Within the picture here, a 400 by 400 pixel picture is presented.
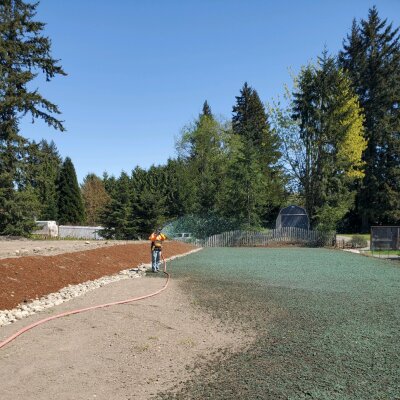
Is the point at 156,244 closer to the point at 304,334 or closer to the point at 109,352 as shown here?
the point at 304,334

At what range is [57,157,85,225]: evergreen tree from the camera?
48938mm

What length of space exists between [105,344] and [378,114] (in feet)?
A: 146

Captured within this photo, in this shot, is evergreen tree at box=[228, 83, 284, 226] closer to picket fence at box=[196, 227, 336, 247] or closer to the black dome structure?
the black dome structure

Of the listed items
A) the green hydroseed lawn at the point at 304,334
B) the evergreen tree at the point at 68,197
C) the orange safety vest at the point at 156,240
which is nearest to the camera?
the green hydroseed lawn at the point at 304,334

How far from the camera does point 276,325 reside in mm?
7793

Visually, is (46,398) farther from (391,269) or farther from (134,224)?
(134,224)

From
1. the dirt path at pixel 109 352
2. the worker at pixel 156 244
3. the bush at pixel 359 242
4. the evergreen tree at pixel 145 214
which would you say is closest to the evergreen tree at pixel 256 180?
the evergreen tree at pixel 145 214

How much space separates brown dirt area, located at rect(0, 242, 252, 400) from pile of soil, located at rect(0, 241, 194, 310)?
0.13 ft

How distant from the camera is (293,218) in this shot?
3541cm

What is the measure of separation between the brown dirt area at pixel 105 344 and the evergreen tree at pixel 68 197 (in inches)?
1534

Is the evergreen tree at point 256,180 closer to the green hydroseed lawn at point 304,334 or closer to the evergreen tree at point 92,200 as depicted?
the evergreen tree at point 92,200

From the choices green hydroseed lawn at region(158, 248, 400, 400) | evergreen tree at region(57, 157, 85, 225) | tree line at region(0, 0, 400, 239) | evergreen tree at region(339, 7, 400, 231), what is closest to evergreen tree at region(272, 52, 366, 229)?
tree line at region(0, 0, 400, 239)

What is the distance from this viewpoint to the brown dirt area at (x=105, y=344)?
194 inches

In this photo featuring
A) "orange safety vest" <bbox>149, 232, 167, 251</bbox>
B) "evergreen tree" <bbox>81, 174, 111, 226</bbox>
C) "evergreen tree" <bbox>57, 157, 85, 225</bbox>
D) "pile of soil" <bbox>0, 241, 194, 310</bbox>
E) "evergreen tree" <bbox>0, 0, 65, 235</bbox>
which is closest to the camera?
"pile of soil" <bbox>0, 241, 194, 310</bbox>
